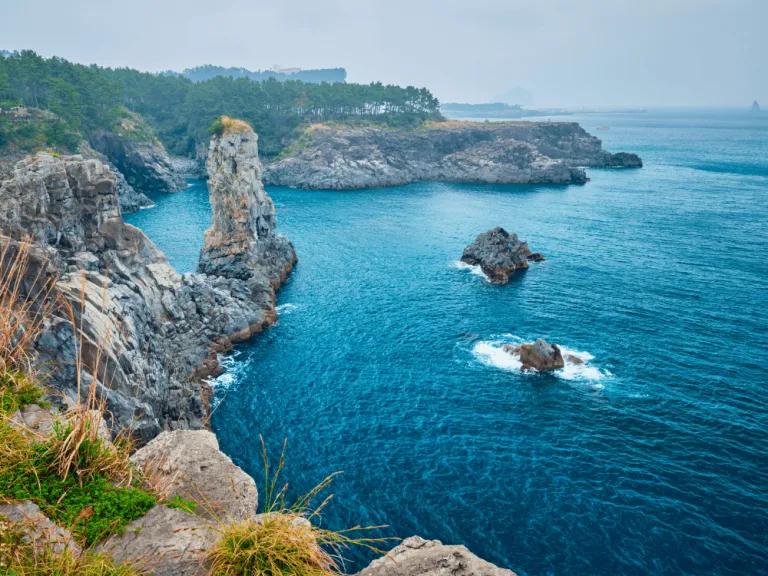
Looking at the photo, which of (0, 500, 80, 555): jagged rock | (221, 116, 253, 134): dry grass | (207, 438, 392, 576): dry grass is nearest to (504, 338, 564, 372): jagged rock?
(207, 438, 392, 576): dry grass

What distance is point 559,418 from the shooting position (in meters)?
43.9

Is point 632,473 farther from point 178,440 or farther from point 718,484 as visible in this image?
point 178,440

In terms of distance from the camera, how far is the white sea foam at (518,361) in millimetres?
49656

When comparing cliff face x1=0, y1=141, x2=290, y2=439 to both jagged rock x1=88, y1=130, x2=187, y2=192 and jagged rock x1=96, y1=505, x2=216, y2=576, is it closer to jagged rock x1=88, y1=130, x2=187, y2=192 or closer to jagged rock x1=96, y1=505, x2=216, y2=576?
jagged rock x1=96, y1=505, x2=216, y2=576

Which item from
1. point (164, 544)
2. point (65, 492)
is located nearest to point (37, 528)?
point (65, 492)

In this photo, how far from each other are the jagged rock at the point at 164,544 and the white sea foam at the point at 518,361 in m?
46.2

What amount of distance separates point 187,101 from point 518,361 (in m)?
172

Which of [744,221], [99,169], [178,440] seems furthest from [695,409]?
[744,221]

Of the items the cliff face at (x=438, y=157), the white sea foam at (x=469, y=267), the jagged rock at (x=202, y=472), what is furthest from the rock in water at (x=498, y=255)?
the cliff face at (x=438, y=157)

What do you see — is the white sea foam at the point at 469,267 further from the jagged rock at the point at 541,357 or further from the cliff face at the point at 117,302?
the cliff face at the point at 117,302

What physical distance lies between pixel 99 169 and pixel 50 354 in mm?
26914

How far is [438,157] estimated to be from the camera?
178 m

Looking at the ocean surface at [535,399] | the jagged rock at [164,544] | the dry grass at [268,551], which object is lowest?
the ocean surface at [535,399]

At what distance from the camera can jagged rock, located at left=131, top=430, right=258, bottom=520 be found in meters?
10.3
